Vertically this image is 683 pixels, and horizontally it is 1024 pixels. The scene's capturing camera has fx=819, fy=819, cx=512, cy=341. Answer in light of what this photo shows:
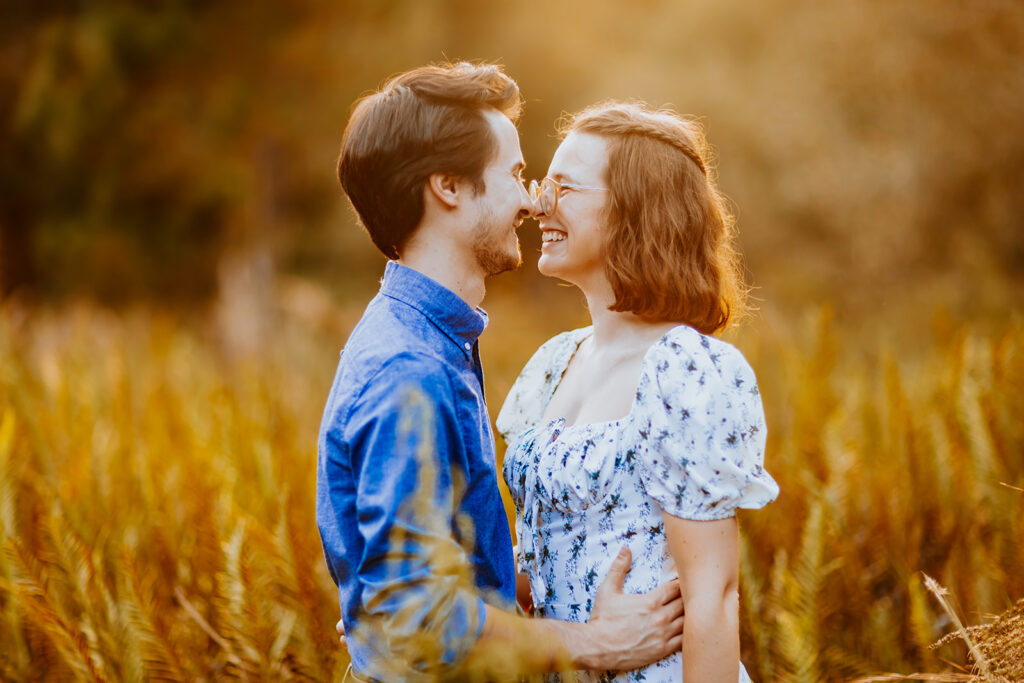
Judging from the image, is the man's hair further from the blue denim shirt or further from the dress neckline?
the dress neckline

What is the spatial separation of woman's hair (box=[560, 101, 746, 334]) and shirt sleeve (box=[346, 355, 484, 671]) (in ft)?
2.06

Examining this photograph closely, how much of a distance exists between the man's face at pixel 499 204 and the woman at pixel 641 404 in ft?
0.44

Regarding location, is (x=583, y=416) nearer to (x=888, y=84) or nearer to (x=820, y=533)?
(x=820, y=533)

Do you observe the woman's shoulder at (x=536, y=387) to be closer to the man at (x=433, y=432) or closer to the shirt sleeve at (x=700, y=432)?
the man at (x=433, y=432)

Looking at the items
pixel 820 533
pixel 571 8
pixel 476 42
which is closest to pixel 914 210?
pixel 571 8

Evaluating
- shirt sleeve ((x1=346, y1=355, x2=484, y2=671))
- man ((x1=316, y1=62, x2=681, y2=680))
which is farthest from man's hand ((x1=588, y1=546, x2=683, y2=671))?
shirt sleeve ((x1=346, y1=355, x2=484, y2=671))

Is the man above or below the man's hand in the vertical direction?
above

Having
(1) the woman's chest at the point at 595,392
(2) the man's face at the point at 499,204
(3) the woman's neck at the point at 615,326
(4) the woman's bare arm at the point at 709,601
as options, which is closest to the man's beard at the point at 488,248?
(2) the man's face at the point at 499,204

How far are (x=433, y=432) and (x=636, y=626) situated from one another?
62 centimetres

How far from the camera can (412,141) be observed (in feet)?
6.09

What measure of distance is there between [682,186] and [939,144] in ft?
28.9

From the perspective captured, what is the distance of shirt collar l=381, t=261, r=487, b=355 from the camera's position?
1796mm

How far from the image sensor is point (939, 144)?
933cm

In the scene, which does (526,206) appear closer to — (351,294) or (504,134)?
(504,134)
